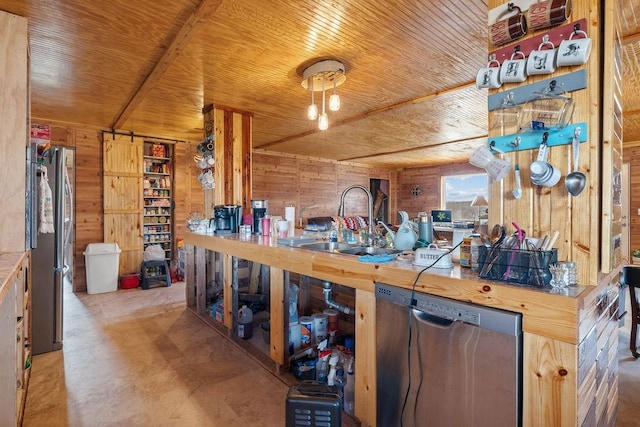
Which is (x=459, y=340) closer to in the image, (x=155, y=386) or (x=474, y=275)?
(x=474, y=275)

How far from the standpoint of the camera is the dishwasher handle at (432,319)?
1.33 meters

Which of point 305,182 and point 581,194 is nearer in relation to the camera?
point 581,194

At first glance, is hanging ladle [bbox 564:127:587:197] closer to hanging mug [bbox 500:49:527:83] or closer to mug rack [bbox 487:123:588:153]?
mug rack [bbox 487:123:588:153]

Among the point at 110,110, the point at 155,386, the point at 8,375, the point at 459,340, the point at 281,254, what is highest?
the point at 110,110

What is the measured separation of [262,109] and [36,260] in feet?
9.17

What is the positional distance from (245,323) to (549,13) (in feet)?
9.26

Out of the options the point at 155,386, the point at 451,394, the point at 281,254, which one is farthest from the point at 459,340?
the point at 155,386

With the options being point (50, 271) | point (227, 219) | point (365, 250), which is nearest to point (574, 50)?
point (365, 250)

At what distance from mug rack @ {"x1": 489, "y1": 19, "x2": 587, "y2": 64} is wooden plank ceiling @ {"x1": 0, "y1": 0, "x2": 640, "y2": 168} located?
0.86 m

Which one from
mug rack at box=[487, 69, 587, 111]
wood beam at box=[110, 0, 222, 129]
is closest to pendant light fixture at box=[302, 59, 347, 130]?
wood beam at box=[110, 0, 222, 129]

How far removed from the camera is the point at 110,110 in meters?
4.12

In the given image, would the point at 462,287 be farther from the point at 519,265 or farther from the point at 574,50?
the point at 574,50

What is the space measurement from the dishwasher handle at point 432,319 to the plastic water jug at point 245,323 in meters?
1.85

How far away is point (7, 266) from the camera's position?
1.54m
